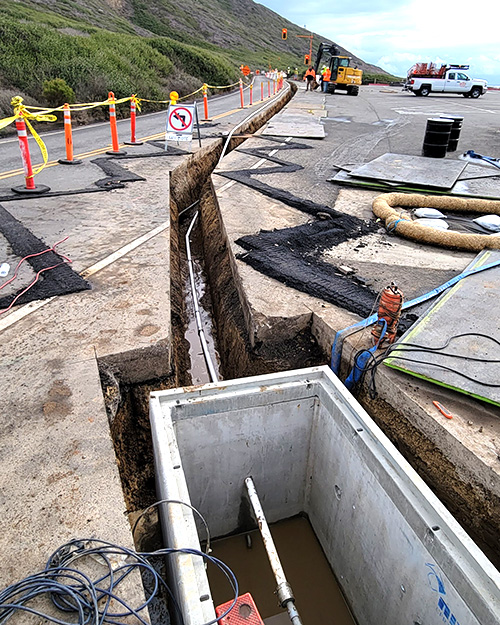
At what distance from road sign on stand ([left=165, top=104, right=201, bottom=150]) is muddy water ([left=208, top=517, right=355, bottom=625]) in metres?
9.54

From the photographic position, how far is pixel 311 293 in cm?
482

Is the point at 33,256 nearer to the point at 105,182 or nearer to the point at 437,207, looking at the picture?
the point at 105,182

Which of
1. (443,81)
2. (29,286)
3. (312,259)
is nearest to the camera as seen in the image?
(29,286)

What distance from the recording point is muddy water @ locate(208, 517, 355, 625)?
338 cm

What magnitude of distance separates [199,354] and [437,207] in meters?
5.01

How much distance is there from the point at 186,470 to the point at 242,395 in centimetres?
77

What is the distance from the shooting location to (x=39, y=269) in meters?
5.04

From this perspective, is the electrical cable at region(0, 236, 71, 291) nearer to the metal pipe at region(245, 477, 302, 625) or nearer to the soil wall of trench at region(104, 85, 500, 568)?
the soil wall of trench at region(104, 85, 500, 568)

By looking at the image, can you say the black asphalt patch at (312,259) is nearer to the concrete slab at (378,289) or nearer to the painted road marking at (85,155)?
the concrete slab at (378,289)

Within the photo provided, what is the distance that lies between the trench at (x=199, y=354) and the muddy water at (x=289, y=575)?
0.43 ft

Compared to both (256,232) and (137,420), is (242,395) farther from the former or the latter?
(256,232)

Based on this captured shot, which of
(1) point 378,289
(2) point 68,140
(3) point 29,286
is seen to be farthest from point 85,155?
(1) point 378,289

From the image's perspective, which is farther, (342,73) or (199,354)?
(342,73)

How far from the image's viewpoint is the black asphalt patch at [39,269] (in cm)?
452
